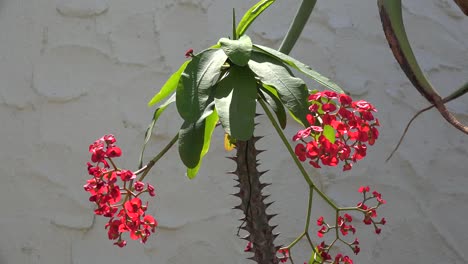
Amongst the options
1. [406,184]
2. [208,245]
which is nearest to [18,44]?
[208,245]

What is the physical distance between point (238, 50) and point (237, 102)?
56 millimetres

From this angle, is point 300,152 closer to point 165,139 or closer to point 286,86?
point 286,86

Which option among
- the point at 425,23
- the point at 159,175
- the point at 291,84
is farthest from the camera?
the point at 425,23

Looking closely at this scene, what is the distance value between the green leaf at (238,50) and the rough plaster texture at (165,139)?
118cm

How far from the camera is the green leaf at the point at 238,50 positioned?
0.85 m

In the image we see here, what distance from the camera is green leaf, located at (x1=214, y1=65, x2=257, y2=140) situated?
826 mm

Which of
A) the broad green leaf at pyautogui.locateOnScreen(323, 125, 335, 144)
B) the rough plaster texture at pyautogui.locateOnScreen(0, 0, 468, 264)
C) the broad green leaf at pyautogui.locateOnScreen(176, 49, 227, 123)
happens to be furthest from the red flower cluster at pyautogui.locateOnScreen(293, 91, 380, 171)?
the rough plaster texture at pyautogui.locateOnScreen(0, 0, 468, 264)

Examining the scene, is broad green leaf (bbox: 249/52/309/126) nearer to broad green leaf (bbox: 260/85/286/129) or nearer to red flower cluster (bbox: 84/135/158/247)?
broad green leaf (bbox: 260/85/286/129)

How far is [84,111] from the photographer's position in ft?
6.78

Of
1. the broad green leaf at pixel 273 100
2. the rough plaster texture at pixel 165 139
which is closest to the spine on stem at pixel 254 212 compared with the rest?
the broad green leaf at pixel 273 100

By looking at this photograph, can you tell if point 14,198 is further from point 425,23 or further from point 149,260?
point 425,23

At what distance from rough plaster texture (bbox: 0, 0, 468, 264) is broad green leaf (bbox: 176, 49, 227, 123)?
46.0 inches

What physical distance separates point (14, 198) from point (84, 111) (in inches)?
10.7

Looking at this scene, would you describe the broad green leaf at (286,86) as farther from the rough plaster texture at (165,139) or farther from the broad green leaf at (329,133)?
the rough plaster texture at (165,139)
